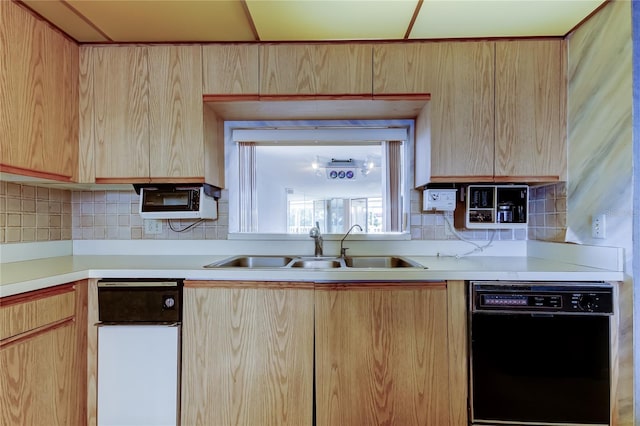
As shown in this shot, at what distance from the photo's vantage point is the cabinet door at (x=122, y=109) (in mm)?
1714

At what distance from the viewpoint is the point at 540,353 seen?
4.53 feet

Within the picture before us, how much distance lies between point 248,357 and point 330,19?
1626 mm

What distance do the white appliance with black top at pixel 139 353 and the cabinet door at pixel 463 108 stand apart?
5.02 feet

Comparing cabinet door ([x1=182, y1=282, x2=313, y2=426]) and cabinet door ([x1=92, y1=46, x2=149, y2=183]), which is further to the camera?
cabinet door ([x1=92, y1=46, x2=149, y2=183])

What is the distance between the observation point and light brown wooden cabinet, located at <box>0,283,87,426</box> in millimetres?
1168

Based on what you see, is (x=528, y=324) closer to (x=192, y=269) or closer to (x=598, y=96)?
(x=598, y=96)

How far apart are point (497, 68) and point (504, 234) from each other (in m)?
0.99

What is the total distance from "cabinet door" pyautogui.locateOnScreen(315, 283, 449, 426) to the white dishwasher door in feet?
2.21

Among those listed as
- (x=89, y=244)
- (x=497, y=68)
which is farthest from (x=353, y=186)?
(x=89, y=244)

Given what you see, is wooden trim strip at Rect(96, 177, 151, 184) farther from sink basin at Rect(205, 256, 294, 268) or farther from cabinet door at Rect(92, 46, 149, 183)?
sink basin at Rect(205, 256, 294, 268)

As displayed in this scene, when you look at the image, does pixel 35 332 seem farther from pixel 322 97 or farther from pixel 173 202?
pixel 322 97

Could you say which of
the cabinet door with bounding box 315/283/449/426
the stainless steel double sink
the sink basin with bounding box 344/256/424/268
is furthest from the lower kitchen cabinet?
the sink basin with bounding box 344/256/424/268

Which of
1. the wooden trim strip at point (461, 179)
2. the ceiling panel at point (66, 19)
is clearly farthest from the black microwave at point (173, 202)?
the wooden trim strip at point (461, 179)

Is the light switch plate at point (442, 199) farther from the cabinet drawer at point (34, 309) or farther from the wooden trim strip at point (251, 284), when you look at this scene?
the cabinet drawer at point (34, 309)
